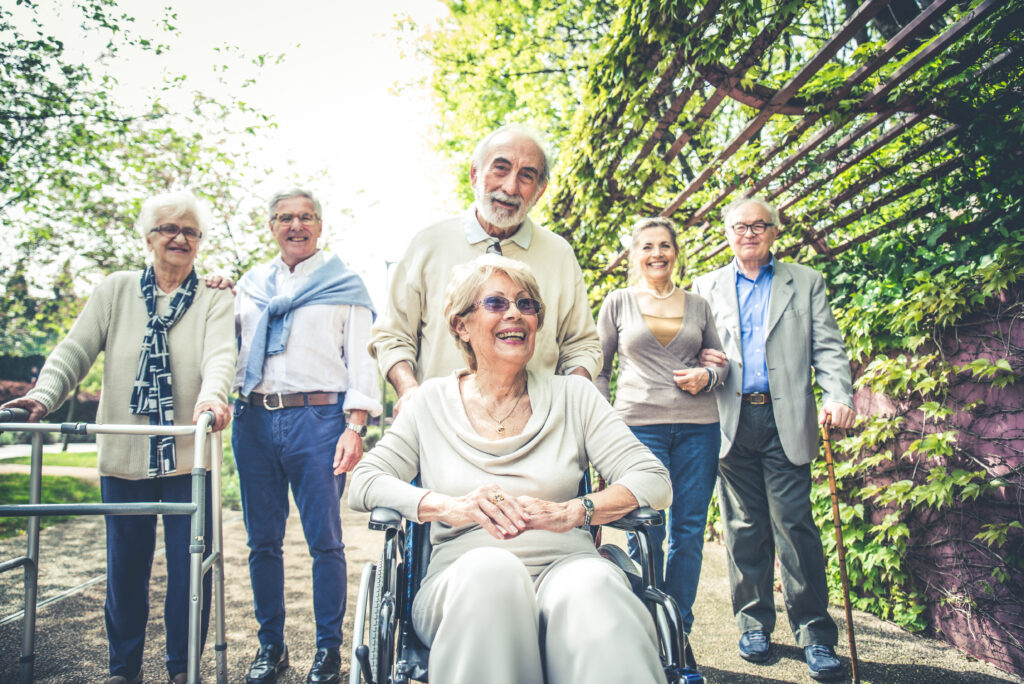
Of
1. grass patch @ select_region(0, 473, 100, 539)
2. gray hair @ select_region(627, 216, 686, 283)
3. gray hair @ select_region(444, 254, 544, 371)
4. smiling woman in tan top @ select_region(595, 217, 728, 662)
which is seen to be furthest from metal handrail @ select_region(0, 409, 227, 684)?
grass patch @ select_region(0, 473, 100, 539)

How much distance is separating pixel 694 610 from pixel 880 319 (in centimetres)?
192

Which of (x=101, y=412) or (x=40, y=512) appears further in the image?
(x=101, y=412)

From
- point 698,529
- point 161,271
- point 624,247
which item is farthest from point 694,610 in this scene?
point 161,271

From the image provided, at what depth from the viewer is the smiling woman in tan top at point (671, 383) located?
278 cm

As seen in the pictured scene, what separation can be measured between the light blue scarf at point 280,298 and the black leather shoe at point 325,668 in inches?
44.7

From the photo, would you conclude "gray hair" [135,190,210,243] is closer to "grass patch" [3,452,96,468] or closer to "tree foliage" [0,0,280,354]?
"tree foliage" [0,0,280,354]

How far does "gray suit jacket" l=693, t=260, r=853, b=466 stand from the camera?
2.72m

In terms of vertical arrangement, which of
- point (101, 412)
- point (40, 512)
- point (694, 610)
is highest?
point (101, 412)

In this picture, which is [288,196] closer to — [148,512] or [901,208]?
[148,512]

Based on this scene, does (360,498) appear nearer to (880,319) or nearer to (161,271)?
(161,271)

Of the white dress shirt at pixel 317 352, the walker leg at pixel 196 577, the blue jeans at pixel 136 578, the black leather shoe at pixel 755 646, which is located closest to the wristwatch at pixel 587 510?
the walker leg at pixel 196 577

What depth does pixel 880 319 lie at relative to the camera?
127 inches

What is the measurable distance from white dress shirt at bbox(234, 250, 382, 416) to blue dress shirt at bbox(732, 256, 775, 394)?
5.73 ft

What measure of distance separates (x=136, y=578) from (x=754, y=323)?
2851 millimetres
